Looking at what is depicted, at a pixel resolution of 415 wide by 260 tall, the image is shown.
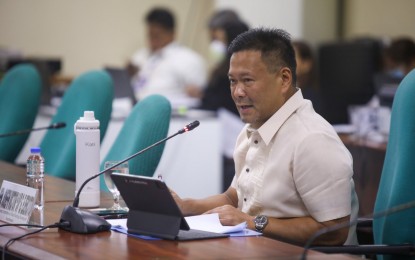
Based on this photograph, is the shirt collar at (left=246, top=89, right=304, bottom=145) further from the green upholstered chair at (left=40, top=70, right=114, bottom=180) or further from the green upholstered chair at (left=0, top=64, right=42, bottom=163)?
the green upholstered chair at (left=0, top=64, right=42, bottom=163)

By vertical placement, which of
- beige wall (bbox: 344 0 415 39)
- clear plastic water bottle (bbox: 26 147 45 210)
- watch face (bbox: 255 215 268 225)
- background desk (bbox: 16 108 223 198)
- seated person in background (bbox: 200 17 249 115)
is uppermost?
beige wall (bbox: 344 0 415 39)

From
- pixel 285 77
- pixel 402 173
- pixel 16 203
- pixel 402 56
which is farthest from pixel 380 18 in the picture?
pixel 16 203

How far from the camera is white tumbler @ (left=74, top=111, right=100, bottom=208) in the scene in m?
2.53

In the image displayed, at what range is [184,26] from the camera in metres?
9.20

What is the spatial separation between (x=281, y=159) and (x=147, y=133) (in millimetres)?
707

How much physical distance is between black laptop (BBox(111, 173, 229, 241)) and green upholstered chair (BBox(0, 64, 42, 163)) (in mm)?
2262

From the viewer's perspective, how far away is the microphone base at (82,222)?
7.10ft

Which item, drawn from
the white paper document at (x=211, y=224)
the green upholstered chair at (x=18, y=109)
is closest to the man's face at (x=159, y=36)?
the green upholstered chair at (x=18, y=109)

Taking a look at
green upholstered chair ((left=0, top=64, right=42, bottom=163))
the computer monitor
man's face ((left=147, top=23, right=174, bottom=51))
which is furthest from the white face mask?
green upholstered chair ((left=0, top=64, right=42, bottom=163))

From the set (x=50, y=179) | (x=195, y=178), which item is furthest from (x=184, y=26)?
(x=50, y=179)

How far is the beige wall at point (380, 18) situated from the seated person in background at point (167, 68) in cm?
200

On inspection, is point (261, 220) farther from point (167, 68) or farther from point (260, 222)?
point (167, 68)

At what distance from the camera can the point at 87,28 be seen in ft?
28.9

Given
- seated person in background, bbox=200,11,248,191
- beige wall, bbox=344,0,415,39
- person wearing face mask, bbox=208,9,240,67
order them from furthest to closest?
beige wall, bbox=344,0,415,39
person wearing face mask, bbox=208,9,240,67
seated person in background, bbox=200,11,248,191
